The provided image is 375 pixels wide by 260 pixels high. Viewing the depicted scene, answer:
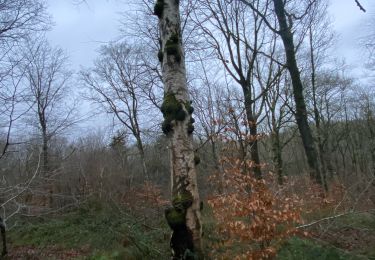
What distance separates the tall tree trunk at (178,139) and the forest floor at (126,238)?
72.1 inches

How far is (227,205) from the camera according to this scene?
592 cm

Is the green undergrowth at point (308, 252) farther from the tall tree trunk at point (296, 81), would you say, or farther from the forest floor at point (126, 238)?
the tall tree trunk at point (296, 81)

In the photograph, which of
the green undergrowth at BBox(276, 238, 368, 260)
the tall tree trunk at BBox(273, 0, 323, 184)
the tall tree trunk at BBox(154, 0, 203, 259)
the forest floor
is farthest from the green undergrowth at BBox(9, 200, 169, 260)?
the tall tree trunk at BBox(273, 0, 323, 184)

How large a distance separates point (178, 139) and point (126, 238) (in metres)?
6.50

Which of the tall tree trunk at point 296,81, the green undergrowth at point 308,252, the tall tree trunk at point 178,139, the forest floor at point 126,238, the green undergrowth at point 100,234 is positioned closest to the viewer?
the tall tree trunk at point 178,139

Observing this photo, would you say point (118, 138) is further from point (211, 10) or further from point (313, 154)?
point (313, 154)

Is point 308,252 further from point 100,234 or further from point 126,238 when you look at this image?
point 100,234

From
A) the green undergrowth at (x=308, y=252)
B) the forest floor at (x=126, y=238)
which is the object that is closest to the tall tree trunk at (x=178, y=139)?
the forest floor at (x=126, y=238)

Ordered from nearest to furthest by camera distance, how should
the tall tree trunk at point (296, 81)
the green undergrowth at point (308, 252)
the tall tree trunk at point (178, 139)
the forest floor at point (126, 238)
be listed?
the tall tree trunk at point (178, 139), the green undergrowth at point (308, 252), the forest floor at point (126, 238), the tall tree trunk at point (296, 81)

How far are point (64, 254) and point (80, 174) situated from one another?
32.1 ft

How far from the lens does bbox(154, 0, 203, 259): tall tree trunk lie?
4.43 meters

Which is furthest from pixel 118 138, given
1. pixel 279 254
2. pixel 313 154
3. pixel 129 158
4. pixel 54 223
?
pixel 279 254

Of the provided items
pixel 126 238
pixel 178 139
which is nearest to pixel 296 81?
pixel 126 238

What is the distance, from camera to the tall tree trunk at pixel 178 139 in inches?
175
